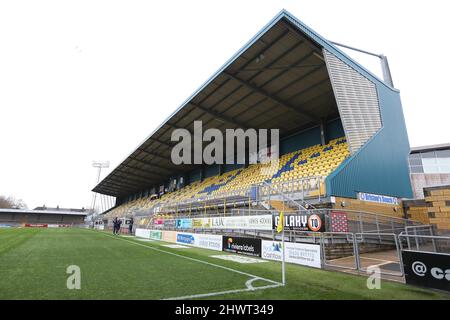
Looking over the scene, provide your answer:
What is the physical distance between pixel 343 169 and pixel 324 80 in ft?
22.0

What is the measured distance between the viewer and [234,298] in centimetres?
502

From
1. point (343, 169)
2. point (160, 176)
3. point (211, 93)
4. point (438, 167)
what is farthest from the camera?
point (160, 176)

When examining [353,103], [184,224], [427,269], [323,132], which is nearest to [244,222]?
[184,224]

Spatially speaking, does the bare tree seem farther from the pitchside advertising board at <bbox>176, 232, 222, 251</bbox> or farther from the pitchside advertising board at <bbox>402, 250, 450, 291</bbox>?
the pitchside advertising board at <bbox>402, 250, 450, 291</bbox>

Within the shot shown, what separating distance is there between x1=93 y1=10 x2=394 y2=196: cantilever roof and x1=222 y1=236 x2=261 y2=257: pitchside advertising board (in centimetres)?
1053

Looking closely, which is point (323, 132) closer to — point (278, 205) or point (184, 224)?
point (278, 205)

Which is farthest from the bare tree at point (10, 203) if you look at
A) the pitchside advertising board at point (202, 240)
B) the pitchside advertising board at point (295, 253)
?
the pitchside advertising board at point (295, 253)

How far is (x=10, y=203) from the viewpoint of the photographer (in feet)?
328

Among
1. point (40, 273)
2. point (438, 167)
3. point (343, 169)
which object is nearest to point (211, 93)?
point (343, 169)

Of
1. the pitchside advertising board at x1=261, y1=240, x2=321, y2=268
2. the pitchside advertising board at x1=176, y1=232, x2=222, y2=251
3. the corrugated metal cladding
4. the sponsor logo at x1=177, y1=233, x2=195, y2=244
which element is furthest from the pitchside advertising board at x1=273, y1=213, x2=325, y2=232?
the sponsor logo at x1=177, y1=233, x2=195, y2=244

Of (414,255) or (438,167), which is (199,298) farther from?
(438,167)

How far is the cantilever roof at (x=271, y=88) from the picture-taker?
14461 mm

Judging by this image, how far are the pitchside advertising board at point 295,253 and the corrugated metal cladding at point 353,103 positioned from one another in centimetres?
801

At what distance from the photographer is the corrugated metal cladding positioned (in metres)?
14.9
